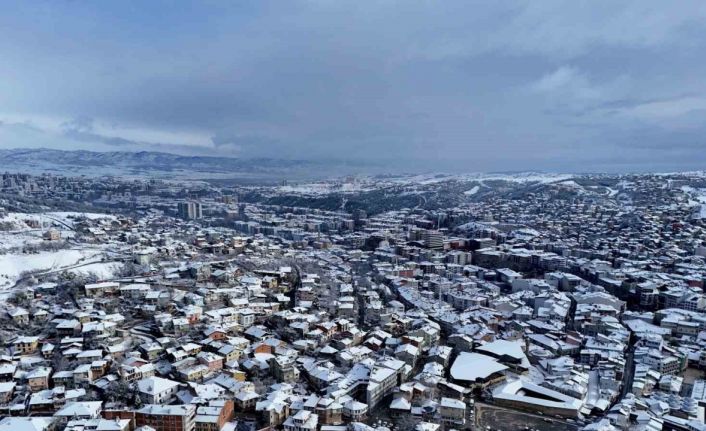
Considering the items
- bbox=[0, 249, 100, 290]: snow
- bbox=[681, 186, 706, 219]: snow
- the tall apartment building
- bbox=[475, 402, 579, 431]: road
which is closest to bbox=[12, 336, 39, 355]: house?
bbox=[0, 249, 100, 290]: snow

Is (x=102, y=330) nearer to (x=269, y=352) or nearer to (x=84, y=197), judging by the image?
(x=269, y=352)

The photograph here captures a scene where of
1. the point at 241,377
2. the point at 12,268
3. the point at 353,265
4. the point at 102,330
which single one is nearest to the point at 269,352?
the point at 241,377

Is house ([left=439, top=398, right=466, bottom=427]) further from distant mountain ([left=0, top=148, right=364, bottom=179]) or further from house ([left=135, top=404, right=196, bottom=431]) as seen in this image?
distant mountain ([left=0, top=148, right=364, bottom=179])

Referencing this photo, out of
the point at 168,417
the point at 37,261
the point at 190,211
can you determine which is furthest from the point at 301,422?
the point at 190,211

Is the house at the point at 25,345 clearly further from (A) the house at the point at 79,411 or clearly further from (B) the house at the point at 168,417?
(B) the house at the point at 168,417

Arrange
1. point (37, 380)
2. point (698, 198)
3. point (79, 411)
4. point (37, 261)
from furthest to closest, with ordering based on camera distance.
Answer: point (698, 198) → point (37, 261) → point (37, 380) → point (79, 411)

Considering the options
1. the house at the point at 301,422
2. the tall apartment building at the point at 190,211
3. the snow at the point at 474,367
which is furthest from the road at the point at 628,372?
the tall apartment building at the point at 190,211

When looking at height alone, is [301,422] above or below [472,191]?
below

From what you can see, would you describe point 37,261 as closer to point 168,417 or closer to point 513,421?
point 168,417
